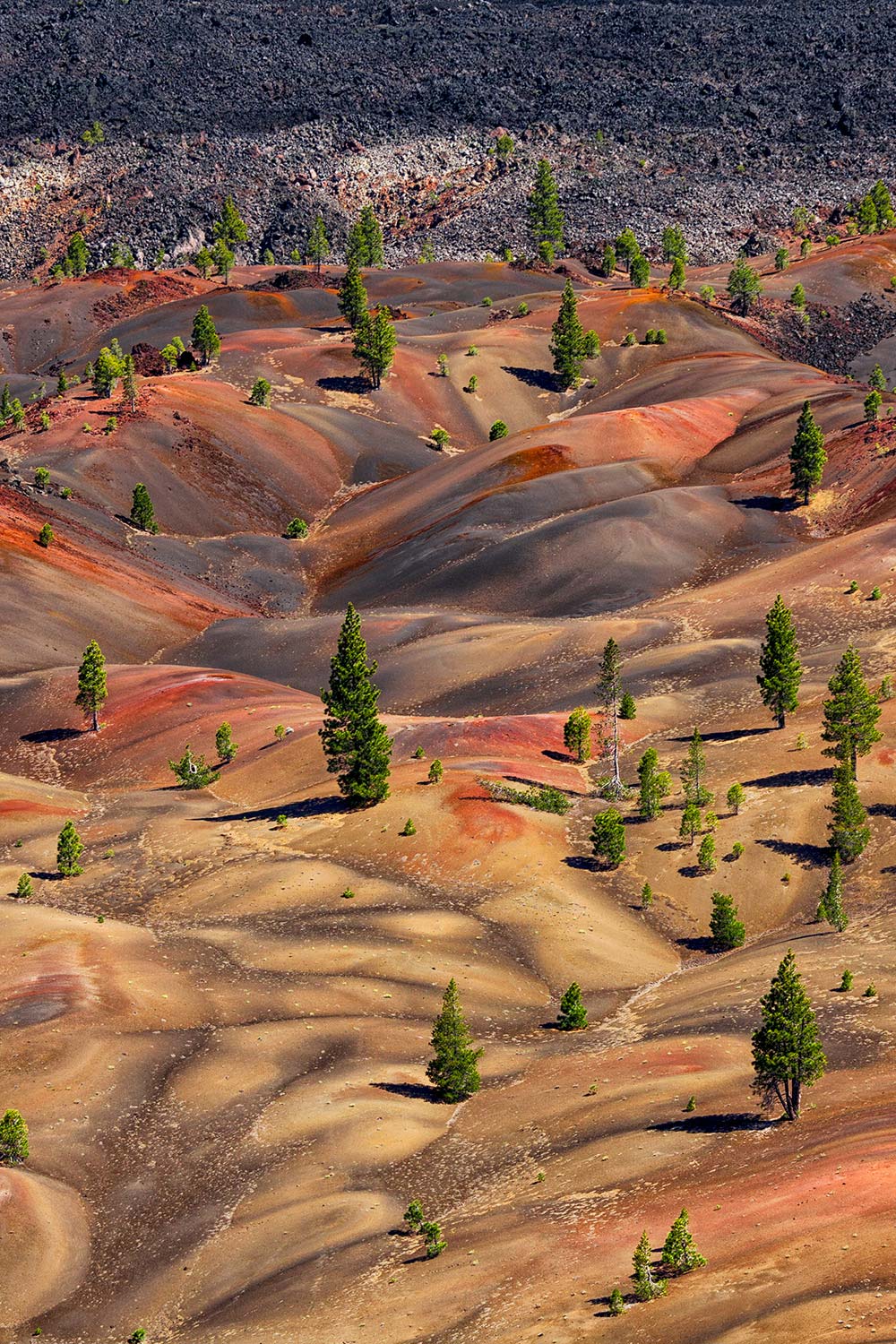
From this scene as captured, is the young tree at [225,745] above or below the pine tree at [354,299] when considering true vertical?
below

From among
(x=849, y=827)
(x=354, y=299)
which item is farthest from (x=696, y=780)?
(x=354, y=299)

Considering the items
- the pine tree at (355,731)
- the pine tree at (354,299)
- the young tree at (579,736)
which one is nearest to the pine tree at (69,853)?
the pine tree at (355,731)

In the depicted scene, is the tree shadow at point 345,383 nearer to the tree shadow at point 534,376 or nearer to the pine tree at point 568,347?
the tree shadow at point 534,376

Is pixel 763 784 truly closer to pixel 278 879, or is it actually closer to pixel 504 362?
pixel 278 879

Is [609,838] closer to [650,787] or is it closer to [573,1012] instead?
[650,787]

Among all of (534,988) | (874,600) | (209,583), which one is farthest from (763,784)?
(209,583)

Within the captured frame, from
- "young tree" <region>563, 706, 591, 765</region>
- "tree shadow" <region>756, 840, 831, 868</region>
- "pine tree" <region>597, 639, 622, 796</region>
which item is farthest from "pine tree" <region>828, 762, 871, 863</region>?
"young tree" <region>563, 706, 591, 765</region>

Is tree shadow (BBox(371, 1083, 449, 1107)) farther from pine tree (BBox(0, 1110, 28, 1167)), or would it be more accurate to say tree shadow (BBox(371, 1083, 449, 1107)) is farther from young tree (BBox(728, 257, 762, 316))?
young tree (BBox(728, 257, 762, 316))
